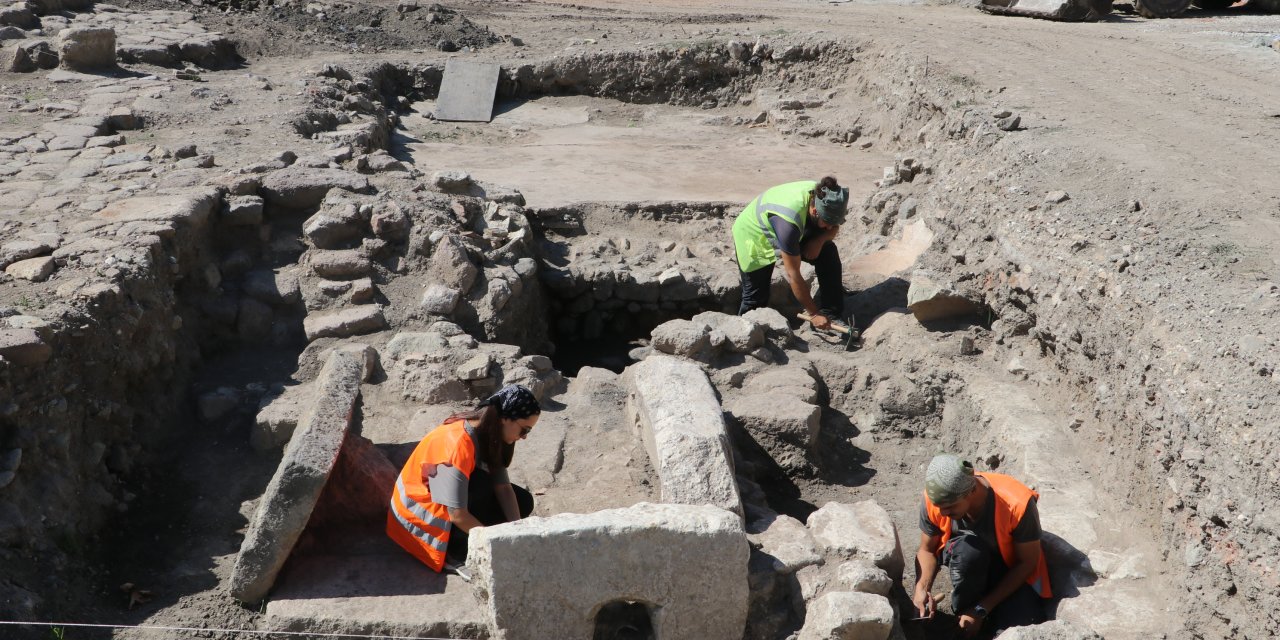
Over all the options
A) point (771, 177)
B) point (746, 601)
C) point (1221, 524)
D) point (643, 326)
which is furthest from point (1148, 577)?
point (771, 177)

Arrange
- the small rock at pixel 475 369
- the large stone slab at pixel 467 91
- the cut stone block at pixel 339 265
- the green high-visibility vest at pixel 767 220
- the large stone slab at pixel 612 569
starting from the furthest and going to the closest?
the large stone slab at pixel 467 91 < the green high-visibility vest at pixel 767 220 < the cut stone block at pixel 339 265 < the small rock at pixel 475 369 < the large stone slab at pixel 612 569

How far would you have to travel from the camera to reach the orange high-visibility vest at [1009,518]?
13.8ft

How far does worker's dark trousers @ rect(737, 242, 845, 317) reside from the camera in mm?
6871

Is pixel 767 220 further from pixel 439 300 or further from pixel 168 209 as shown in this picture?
pixel 168 209

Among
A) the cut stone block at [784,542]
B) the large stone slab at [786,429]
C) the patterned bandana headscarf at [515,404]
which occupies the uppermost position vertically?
the patterned bandana headscarf at [515,404]

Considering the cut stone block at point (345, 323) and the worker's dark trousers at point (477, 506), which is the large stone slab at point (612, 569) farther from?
the cut stone block at point (345, 323)

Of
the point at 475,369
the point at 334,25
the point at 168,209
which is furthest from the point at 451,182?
the point at 334,25

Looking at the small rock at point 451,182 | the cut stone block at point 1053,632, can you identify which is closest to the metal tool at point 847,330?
the small rock at point 451,182

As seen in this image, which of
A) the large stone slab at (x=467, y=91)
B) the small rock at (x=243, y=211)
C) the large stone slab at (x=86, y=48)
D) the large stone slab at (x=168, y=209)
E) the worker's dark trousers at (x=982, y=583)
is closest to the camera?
the worker's dark trousers at (x=982, y=583)

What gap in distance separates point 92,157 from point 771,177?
579 cm

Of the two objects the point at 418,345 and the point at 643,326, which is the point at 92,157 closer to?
the point at 418,345

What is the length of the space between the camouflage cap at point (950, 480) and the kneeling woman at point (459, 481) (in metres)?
1.72

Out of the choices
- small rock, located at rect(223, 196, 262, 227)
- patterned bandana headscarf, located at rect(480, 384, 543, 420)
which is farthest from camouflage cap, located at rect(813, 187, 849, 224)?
small rock, located at rect(223, 196, 262, 227)

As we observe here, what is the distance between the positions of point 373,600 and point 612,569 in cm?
105
